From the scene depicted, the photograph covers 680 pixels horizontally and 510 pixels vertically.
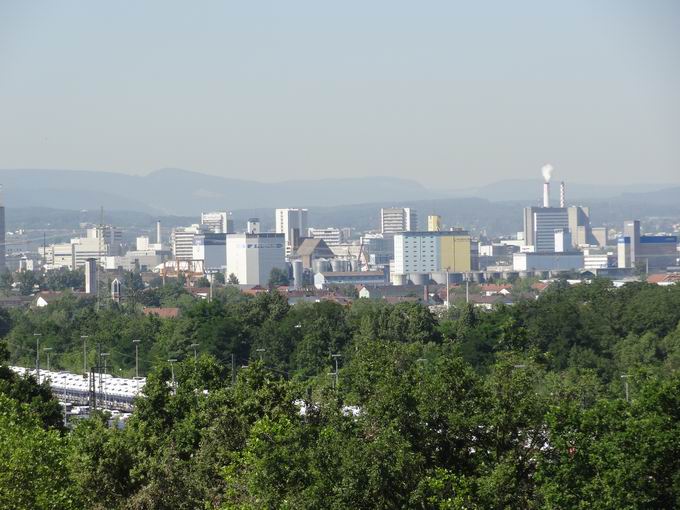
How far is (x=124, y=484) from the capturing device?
26203 mm

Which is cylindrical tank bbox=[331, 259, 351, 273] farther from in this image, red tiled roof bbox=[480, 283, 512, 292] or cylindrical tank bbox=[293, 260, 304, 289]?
red tiled roof bbox=[480, 283, 512, 292]

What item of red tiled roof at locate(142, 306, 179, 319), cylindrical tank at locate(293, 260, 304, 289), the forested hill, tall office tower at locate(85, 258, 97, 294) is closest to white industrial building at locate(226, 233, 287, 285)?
cylindrical tank at locate(293, 260, 304, 289)

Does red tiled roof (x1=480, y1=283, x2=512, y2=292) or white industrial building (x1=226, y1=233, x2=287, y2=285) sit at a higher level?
white industrial building (x1=226, y1=233, x2=287, y2=285)

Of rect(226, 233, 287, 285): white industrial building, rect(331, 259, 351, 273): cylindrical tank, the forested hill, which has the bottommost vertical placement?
rect(331, 259, 351, 273): cylindrical tank

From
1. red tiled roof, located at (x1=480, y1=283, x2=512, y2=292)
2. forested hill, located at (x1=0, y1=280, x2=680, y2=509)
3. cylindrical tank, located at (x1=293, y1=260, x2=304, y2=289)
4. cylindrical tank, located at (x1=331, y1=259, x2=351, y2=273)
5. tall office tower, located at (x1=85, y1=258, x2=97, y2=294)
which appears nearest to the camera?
forested hill, located at (x1=0, y1=280, x2=680, y2=509)

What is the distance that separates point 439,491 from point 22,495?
6.06m

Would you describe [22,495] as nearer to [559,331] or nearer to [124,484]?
[124,484]

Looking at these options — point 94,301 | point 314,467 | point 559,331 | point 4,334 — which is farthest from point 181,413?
point 94,301

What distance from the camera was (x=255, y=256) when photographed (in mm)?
187250

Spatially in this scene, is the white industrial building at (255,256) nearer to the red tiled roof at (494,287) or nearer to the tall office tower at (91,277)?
the red tiled roof at (494,287)

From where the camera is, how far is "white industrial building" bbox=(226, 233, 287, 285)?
186 metres

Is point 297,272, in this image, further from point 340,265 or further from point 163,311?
point 163,311

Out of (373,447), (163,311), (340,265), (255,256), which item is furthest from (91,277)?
(373,447)

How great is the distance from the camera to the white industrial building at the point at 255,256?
612ft
